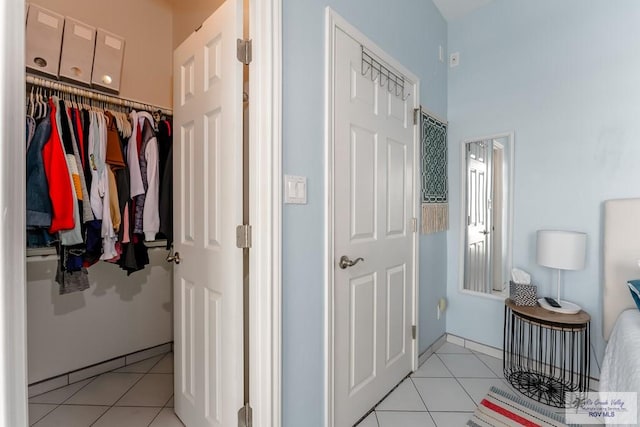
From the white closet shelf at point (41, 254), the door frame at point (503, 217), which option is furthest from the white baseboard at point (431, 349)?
the white closet shelf at point (41, 254)

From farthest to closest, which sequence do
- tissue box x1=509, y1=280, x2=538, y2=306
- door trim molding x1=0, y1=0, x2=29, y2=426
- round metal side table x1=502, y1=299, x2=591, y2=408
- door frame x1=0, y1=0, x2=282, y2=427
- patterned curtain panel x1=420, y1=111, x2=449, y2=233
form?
patterned curtain panel x1=420, y1=111, x2=449, y2=233 → tissue box x1=509, y1=280, x2=538, y2=306 → round metal side table x1=502, y1=299, x2=591, y2=408 → door frame x1=0, y1=0, x2=282, y2=427 → door trim molding x1=0, y1=0, x2=29, y2=426

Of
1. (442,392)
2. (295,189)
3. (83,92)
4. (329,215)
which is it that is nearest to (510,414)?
(442,392)

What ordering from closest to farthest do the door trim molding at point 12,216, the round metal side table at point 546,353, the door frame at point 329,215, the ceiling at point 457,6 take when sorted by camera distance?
1. the door trim molding at point 12,216
2. the door frame at point 329,215
3. the round metal side table at point 546,353
4. the ceiling at point 457,6

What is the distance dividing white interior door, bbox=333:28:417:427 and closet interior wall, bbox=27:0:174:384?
64.9 inches

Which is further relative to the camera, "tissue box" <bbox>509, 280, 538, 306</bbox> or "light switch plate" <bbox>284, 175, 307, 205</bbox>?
"tissue box" <bbox>509, 280, 538, 306</bbox>

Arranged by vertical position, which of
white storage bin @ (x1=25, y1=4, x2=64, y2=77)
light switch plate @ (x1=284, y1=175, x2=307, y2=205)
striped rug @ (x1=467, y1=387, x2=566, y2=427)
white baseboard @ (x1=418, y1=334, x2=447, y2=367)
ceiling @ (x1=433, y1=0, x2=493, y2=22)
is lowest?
striped rug @ (x1=467, y1=387, x2=566, y2=427)

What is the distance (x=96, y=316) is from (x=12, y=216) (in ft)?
6.37

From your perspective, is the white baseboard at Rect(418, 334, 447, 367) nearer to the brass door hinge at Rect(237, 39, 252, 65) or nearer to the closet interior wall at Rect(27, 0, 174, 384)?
the closet interior wall at Rect(27, 0, 174, 384)

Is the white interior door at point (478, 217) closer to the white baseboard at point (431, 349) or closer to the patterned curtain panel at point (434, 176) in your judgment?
the patterned curtain panel at point (434, 176)

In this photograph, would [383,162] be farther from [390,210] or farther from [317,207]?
[317,207]

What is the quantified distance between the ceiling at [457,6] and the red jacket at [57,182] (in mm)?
2803

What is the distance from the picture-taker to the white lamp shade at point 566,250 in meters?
1.86

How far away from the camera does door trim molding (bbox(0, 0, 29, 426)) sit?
556mm

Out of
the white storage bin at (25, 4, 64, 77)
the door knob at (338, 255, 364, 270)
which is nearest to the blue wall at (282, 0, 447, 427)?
the door knob at (338, 255, 364, 270)
